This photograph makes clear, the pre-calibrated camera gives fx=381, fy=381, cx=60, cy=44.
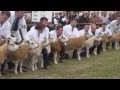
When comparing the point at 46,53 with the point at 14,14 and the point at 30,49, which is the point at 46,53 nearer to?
the point at 30,49

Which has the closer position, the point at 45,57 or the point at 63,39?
the point at 45,57

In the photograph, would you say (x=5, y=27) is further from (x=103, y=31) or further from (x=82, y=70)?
(x=103, y=31)

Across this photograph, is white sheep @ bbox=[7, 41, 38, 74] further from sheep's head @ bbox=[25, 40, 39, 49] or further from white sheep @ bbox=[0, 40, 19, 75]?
white sheep @ bbox=[0, 40, 19, 75]

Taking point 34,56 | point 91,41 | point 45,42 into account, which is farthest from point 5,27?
point 91,41

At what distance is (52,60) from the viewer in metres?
11.6

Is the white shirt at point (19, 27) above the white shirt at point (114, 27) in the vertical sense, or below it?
above

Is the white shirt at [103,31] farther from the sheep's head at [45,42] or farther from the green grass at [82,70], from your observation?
the sheep's head at [45,42]

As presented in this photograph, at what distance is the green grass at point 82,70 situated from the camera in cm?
Answer: 970

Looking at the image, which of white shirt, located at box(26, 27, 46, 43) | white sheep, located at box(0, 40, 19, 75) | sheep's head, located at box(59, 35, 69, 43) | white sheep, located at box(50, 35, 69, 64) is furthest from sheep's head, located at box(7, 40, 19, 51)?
sheep's head, located at box(59, 35, 69, 43)

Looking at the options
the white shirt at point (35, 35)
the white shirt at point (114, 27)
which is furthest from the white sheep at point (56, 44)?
the white shirt at point (114, 27)

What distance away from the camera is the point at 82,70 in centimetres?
1070

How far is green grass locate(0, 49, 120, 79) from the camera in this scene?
9695mm

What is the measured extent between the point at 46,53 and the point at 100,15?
5904 mm

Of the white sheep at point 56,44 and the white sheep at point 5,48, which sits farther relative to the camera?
the white sheep at point 56,44
